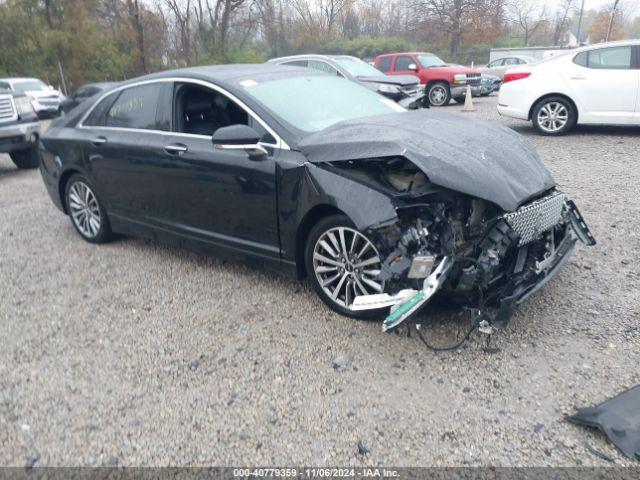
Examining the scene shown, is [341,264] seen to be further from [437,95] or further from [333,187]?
[437,95]

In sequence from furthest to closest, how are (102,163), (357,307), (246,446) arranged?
(102,163) → (357,307) → (246,446)

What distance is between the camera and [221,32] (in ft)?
120

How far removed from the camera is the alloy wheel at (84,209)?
562 cm

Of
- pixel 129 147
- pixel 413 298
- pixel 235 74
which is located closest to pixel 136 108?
pixel 129 147

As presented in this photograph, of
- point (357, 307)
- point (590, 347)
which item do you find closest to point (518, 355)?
point (590, 347)

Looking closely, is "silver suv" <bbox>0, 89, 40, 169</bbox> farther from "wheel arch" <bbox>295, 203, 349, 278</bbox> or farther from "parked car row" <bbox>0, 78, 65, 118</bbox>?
"parked car row" <bbox>0, 78, 65, 118</bbox>

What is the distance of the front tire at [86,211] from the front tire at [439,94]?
1361 centimetres

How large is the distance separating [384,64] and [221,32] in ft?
72.4

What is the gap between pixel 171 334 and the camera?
3.85 metres

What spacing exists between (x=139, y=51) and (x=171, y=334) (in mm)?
32840

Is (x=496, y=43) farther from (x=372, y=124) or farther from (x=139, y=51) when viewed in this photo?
(x=372, y=124)

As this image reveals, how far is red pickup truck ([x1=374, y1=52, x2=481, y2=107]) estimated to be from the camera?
55.9 ft

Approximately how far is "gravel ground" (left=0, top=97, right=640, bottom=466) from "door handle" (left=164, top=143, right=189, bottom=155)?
106 cm

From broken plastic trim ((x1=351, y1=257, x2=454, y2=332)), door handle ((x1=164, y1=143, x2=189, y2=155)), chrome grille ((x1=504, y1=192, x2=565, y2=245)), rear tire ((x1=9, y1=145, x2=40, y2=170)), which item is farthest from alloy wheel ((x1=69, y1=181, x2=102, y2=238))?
rear tire ((x1=9, y1=145, x2=40, y2=170))
